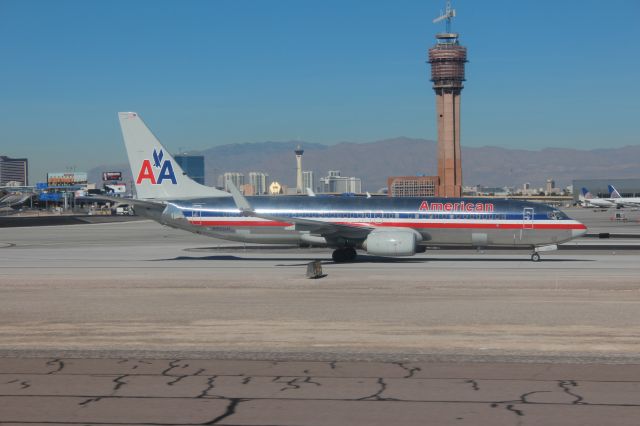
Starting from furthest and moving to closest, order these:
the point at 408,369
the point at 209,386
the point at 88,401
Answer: the point at 408,369
the point at 209,386
the point at 88,401

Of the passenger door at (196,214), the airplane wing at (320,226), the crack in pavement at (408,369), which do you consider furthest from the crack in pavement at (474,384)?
the passenger door at (196,214)

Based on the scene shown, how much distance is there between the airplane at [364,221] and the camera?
43.9m

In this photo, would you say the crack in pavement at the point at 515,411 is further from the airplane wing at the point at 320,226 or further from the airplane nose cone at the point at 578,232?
the airplane nose cone at the point at 578,232

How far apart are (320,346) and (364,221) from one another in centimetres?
2574

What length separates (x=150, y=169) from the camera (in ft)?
155

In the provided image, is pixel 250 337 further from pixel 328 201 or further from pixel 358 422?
pixel 328 201

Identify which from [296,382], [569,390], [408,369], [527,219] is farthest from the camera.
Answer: [527,219]

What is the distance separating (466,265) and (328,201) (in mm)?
9007

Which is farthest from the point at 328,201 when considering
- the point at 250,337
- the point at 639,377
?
the point at 639,377

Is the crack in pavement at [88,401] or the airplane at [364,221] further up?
the airplane at [364,221]

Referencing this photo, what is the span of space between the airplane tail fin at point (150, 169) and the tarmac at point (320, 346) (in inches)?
363

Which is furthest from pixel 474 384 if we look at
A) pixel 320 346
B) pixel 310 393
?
A: pixel 320 346

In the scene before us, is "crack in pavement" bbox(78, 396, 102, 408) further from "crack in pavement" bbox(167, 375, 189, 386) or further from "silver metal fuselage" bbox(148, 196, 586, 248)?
"silver metal fuselage" bbox(148, 196, 586, 248)

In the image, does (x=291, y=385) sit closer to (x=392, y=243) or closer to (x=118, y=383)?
(x=118, y=383)
